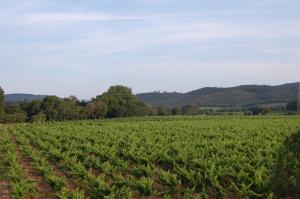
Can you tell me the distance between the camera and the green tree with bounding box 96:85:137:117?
8231 centimetres

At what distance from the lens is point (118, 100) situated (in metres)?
87.1

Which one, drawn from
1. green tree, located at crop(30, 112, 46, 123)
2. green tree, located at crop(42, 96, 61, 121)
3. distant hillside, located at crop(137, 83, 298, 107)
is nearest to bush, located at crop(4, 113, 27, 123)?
green tree, located at crop(30, 112, 46, 123)

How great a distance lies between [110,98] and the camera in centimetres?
8581

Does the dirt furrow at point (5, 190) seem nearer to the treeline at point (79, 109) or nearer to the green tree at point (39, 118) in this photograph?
the green tree at point (39, 118)

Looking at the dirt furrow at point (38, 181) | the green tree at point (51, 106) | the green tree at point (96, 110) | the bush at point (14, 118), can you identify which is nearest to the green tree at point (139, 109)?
the green tree at point (96, 110)

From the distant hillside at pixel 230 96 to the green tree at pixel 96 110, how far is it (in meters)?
50.2

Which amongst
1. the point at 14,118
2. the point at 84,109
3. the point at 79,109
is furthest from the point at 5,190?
the point at 79,109

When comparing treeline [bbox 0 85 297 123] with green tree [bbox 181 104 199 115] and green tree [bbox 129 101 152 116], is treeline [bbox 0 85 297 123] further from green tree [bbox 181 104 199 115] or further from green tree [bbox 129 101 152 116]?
green tree [bbox 181 104 199 115]

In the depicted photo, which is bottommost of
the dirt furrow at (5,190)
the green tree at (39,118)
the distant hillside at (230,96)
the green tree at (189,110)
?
the dirt furrow at (5,190)

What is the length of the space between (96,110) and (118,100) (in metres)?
11.4

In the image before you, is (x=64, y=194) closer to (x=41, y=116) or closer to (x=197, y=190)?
(x=197, y=190)

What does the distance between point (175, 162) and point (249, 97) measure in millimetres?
121556

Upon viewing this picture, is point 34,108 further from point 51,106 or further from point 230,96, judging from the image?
point 230,96

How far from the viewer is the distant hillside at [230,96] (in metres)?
125
